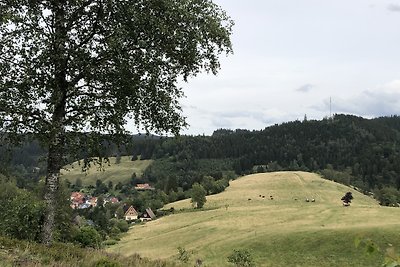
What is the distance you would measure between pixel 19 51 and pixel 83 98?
2391 millimetres

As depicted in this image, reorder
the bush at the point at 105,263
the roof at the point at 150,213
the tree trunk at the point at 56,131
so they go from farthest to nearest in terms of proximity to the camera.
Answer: the roof at the point at 150,213, the tree trunk at the point at 56,131, the bush at the point at 105,263

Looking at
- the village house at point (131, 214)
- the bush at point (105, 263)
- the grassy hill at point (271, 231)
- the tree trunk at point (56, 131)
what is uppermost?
the tree trunk at point (56, 131)

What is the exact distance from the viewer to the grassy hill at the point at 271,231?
67750mm

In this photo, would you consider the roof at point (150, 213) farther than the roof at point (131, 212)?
No

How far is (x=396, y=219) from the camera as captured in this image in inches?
3617

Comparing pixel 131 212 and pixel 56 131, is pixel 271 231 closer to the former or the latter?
pixel 56 131

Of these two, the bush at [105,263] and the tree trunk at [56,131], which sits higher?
the tree trunk at [56,131]

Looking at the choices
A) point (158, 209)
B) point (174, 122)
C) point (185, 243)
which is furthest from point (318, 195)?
point (174, 122)

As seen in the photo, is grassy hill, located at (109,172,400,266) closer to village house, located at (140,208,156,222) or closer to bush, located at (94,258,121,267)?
village house, located at (140,208,156,222)

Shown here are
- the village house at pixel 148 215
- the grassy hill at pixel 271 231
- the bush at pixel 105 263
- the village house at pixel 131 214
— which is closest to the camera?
the bush at pixel 105 263

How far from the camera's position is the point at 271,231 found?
287 ft

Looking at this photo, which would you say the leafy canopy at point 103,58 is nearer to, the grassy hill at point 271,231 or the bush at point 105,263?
the bush at point 105,263

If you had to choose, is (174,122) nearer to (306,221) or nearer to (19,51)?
(19,51)

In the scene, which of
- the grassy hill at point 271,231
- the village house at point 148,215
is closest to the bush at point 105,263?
the grassy hill at point 271,231
